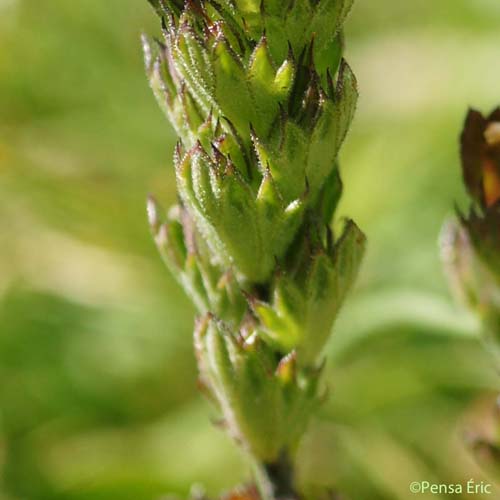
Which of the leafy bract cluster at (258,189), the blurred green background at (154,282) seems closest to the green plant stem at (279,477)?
the leafy bract cluster at (258,189)

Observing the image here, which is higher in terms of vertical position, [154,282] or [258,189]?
[154,282]

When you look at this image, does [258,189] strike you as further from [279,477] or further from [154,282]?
[154,282]

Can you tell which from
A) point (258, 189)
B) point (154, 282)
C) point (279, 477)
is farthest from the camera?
point (154, 282)

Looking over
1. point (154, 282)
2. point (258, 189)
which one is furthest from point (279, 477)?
point (154, 282)

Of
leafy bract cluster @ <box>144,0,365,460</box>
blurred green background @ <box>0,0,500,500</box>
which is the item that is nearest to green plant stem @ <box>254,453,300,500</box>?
leafy bract cluster @ <box>144,0,365,460</box>

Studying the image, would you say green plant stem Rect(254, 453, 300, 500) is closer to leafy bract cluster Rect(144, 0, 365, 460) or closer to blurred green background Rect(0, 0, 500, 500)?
leafy bract cluster Rect(144, 0, 365, 460)

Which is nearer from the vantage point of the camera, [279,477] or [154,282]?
[279,477]
